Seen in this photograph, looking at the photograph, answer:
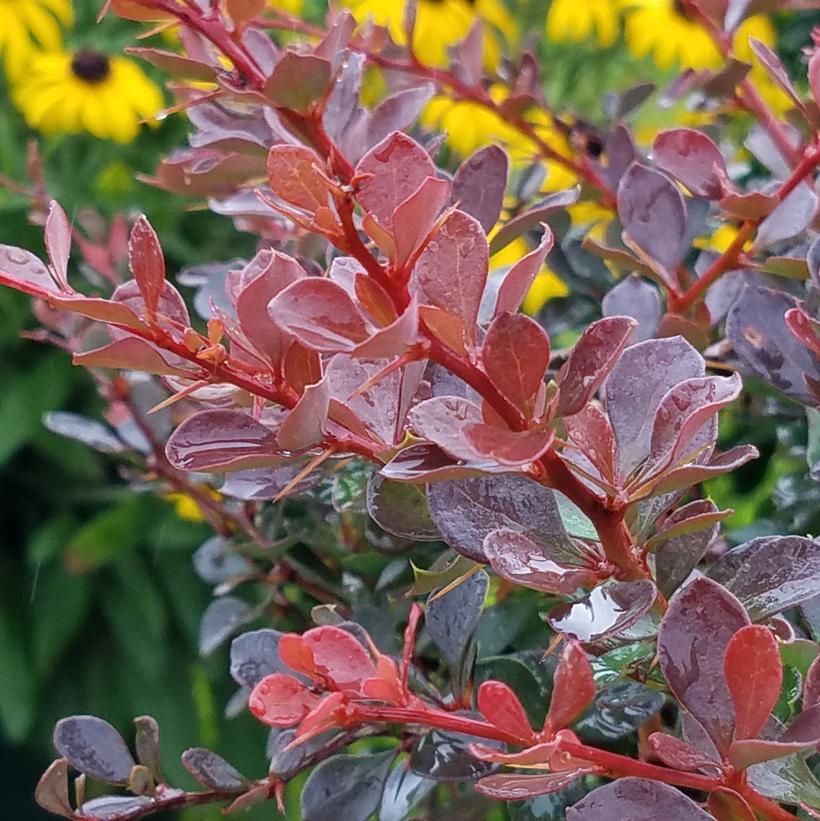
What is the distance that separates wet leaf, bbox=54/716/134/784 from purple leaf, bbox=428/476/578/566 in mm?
196

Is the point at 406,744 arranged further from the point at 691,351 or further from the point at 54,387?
the point at 54,387

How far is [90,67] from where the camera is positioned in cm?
155

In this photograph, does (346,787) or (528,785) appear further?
(346,787)

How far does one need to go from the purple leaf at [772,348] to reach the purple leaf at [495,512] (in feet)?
0.46

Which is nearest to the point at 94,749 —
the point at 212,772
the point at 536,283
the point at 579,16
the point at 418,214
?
the point at 212,772

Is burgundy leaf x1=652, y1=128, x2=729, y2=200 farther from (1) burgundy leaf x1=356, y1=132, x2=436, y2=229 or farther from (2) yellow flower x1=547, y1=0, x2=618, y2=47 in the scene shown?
(2) yellow flower x1=547, y1=0, x2=618, y2=47

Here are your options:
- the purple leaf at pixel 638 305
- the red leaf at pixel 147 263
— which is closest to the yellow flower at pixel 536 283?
the purple leaf at pixel 638 305

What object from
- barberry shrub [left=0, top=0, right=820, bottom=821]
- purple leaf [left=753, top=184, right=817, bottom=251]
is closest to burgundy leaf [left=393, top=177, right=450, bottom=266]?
barberry shrub [left=0, top=0, right=820, bottom=821]

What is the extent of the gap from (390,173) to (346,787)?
24cm

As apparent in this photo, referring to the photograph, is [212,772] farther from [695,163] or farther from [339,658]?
[695,163]

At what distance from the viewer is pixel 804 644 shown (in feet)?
1.03

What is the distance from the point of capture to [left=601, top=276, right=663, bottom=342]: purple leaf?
455mm

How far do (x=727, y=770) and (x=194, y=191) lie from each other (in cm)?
39

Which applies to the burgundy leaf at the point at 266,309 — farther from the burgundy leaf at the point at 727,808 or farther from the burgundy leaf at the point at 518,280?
the burgundy leaf at the point at 727,808
